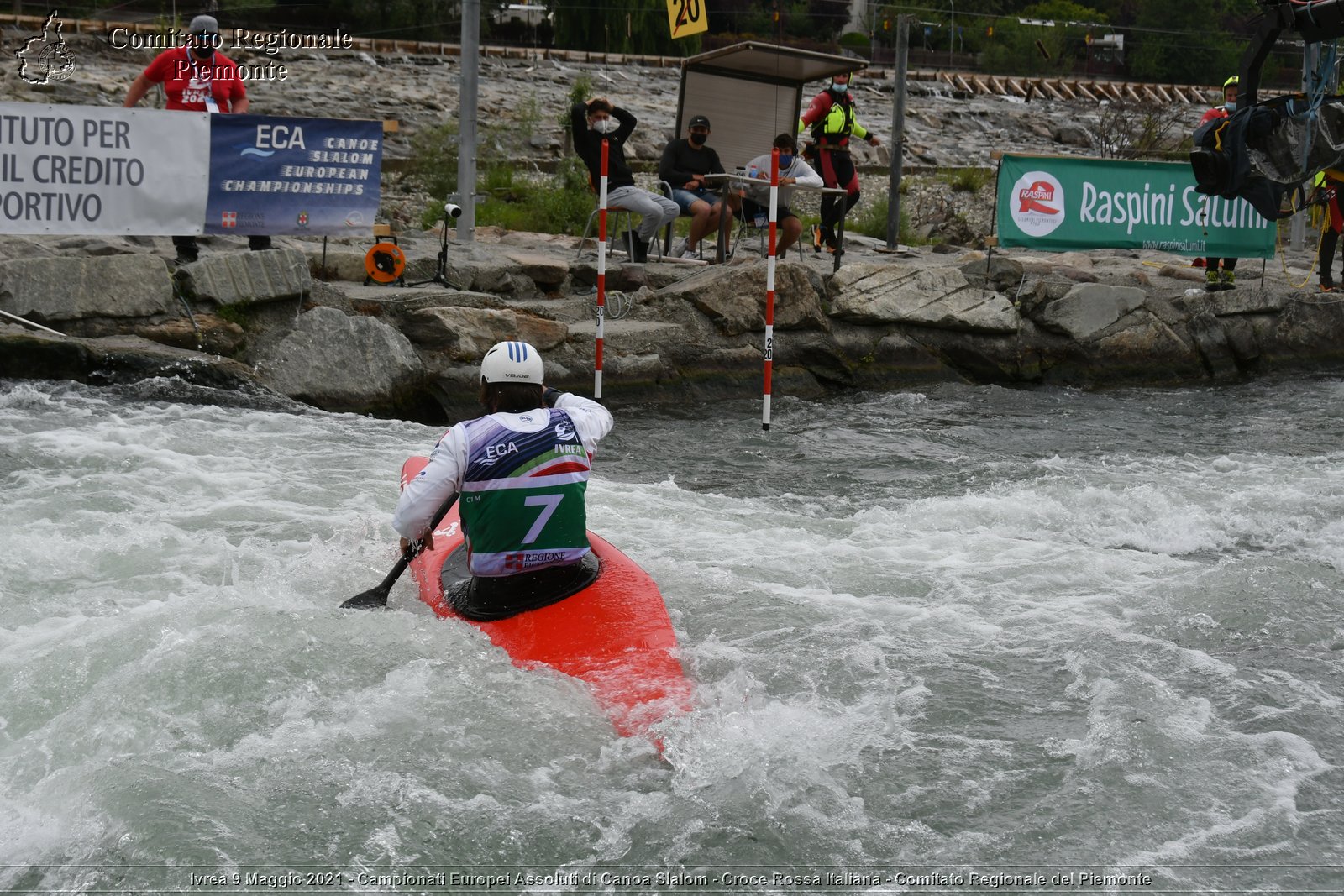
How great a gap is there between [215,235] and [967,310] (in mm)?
6421

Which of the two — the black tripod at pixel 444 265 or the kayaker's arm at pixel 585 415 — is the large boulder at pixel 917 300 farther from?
→ the kayaker's arm at pixel 585 415

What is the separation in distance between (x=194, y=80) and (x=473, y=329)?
2748 mm

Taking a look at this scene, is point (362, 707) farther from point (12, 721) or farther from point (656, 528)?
point (656, 528)

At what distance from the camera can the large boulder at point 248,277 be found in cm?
912

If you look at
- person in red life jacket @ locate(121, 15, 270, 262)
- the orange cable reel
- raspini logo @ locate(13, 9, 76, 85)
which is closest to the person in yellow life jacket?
the orange cable reel

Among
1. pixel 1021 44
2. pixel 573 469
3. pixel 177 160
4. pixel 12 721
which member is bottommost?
pixel 12 721

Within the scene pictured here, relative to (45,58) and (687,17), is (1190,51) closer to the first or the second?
(45,58)

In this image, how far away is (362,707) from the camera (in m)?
4.16

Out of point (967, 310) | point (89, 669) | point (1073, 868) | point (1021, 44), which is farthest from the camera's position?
point (1021, 44)

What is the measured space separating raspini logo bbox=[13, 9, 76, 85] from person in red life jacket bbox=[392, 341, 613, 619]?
61.5 ft

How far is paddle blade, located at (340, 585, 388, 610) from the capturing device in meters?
4.95

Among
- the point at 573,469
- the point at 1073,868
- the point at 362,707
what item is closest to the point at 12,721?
the point at 362,707

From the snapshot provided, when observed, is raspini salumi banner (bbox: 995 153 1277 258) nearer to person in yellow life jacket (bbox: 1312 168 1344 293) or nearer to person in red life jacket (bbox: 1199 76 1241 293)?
person in red life jacket (bbox: 1199 76 1241 293)

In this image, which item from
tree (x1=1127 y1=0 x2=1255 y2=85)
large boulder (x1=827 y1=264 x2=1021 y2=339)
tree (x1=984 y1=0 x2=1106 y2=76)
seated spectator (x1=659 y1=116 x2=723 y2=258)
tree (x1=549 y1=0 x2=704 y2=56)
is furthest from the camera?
tree (x1=1127 y1=0 x2=1255 y2=85)
